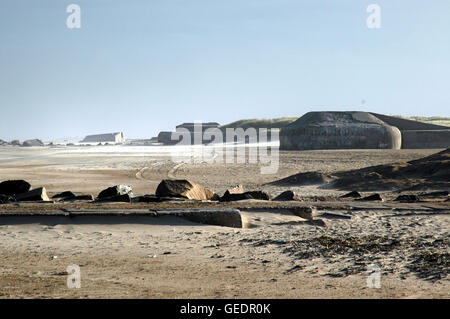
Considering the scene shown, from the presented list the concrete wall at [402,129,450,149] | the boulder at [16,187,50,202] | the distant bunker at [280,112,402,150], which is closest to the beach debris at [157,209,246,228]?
the boulder at [16,187,50,202]

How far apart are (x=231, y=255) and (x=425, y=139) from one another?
3989 cm

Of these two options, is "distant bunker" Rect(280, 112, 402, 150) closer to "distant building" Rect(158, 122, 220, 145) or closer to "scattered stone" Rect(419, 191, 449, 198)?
"scattered stone" Rect(419, 191, 449, 198)

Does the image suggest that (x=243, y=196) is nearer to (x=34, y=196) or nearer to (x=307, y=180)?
(x=34, y=196)

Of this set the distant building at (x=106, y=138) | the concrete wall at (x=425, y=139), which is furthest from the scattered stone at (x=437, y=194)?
the distant building at (x=106, y=138)

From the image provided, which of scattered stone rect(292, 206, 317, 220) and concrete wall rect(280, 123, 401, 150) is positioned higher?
concrete wall rect(280, 123, 401, 150)

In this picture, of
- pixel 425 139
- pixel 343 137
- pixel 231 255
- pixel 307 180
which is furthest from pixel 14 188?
pixel 425 139

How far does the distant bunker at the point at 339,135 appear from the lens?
40969 mm

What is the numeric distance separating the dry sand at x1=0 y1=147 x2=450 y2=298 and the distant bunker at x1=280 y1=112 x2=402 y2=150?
29554 millimetres

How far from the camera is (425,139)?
145 ft

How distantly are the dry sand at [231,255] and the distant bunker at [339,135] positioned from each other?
29554mm

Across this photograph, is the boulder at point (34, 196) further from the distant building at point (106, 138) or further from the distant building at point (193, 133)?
the distant building at point (106, 138)

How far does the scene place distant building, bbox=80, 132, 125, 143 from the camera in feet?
325
